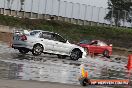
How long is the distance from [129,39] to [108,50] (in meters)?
19.5

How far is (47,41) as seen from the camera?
2775 centimetres

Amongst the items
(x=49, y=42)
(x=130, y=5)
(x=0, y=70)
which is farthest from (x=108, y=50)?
(x=130, y=5)

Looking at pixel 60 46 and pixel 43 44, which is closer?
pixel 43 44

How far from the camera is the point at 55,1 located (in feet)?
201

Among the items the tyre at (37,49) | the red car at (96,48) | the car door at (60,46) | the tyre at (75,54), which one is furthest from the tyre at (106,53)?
the tyre at (37,49)

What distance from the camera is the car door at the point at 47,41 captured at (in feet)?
90.7

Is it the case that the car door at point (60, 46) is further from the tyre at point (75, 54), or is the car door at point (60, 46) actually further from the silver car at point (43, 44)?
the tyre at point (75, 54)

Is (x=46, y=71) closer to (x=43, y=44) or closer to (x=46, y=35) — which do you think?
(x=43, y=44)

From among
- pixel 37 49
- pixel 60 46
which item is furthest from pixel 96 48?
pixel 37 49

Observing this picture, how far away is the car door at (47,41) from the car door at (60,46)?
12.5 inches

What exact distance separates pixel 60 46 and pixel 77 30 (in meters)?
29.9

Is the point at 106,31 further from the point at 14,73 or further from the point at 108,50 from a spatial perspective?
the point at 14,73

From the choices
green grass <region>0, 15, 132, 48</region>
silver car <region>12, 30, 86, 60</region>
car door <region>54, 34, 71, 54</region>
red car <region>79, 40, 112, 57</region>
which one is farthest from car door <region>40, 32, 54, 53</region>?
green grass <region>0, 15, 132, 48</region>

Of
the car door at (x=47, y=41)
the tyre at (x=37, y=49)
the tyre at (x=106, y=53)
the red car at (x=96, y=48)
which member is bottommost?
the tyre at (x=106, y=53)
